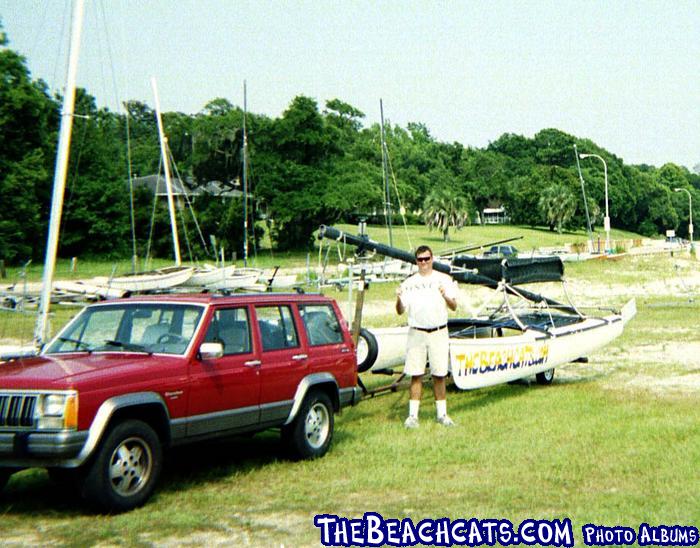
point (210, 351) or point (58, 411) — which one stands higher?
point (210, 351)

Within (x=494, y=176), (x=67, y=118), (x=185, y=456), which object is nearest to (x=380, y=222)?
(x=494, y=176)

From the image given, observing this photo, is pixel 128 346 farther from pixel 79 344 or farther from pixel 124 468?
pixel 124 468

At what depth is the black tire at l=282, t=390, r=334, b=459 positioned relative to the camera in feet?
32.4

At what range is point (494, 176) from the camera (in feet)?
460

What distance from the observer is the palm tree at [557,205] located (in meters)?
123

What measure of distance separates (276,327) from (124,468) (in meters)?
2.68

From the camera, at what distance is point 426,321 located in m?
11.8

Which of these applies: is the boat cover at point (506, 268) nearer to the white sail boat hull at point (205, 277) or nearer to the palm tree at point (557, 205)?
the white sail boat hull at point (205, 277)

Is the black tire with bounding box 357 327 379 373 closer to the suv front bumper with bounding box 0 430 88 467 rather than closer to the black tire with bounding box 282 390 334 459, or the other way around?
the black tire with bounding box 282 390 334 459

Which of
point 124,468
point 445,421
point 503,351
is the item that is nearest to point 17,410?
point 124,468

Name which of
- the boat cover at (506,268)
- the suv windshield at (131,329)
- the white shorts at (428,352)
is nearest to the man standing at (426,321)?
the white shorts at (428,352)

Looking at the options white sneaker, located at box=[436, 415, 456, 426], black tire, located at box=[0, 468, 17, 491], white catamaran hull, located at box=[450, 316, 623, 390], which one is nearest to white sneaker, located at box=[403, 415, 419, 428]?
white sneaker, located at box=[436, 415, 456, 426]

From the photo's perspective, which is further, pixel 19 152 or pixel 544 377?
pixel 19 152

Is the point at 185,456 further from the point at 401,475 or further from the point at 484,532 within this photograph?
the point at 484,532
